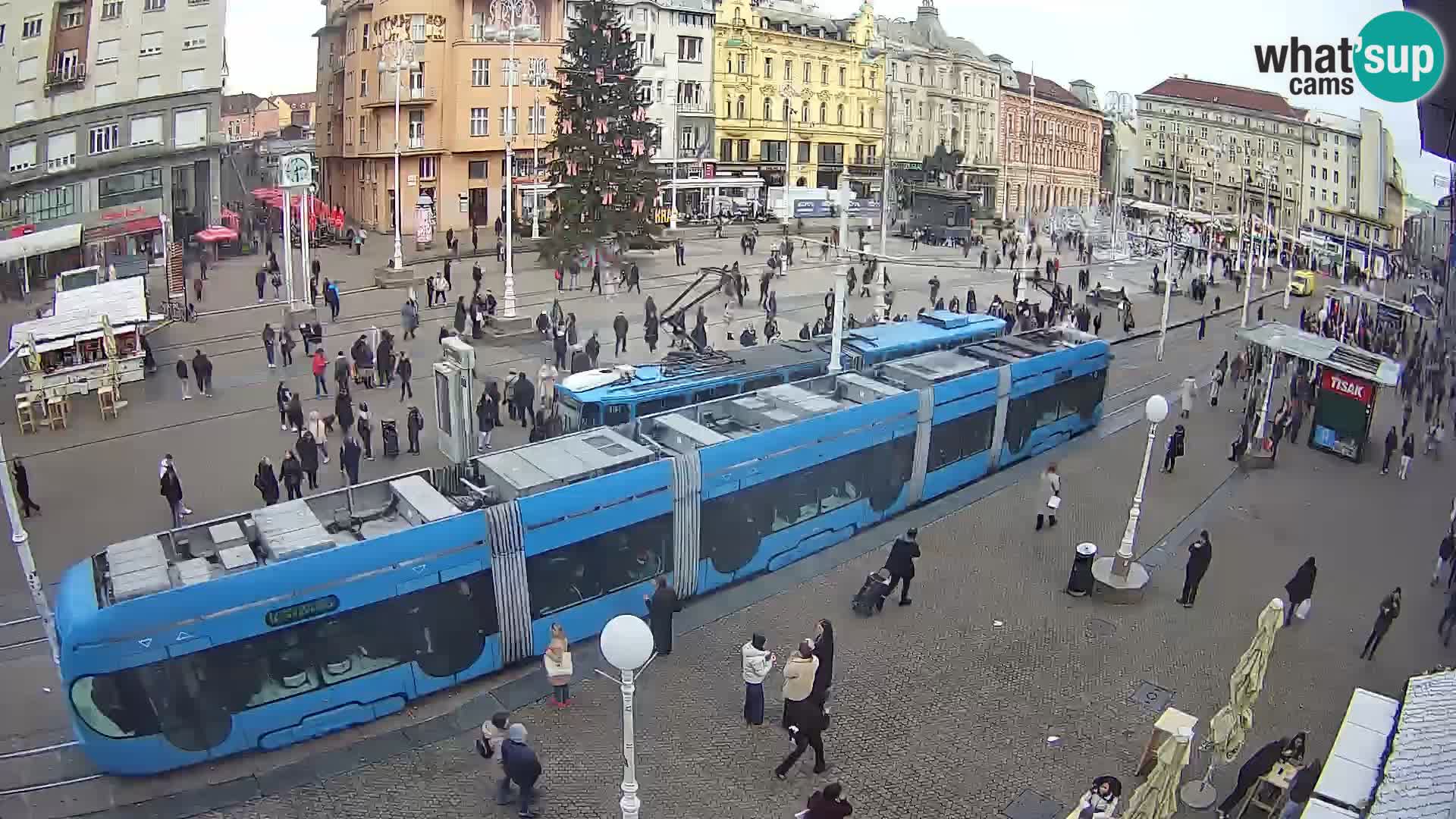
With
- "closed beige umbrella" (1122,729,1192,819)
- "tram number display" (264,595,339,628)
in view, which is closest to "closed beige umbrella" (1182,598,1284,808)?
"closed beige umbrella" (1122,729,1192,819)

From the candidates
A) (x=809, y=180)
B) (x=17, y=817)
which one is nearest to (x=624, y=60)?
(x=809, y=180)

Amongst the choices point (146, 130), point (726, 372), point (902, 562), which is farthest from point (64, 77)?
point (902, 562)

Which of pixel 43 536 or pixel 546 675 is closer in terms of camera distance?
pixel 546 675

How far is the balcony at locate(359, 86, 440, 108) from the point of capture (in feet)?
153

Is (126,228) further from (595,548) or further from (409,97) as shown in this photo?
(595,548)

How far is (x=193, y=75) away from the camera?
29031mm

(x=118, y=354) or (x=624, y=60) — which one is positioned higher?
(x=624, y=60)

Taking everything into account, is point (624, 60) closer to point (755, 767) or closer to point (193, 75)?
point (193, 75)

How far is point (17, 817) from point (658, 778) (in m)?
5.98

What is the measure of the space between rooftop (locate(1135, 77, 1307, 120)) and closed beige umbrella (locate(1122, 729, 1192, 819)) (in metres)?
32.1

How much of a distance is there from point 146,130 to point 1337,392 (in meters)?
29.2

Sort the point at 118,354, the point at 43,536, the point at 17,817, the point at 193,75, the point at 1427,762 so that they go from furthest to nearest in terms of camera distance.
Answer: the point at 193,75, the point at 118,354, the point at 43,536, the point at 17,817, the point at 1427,762

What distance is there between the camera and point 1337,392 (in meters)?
23.4

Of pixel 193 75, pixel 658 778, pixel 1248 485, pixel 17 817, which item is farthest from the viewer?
pixel 193 75
